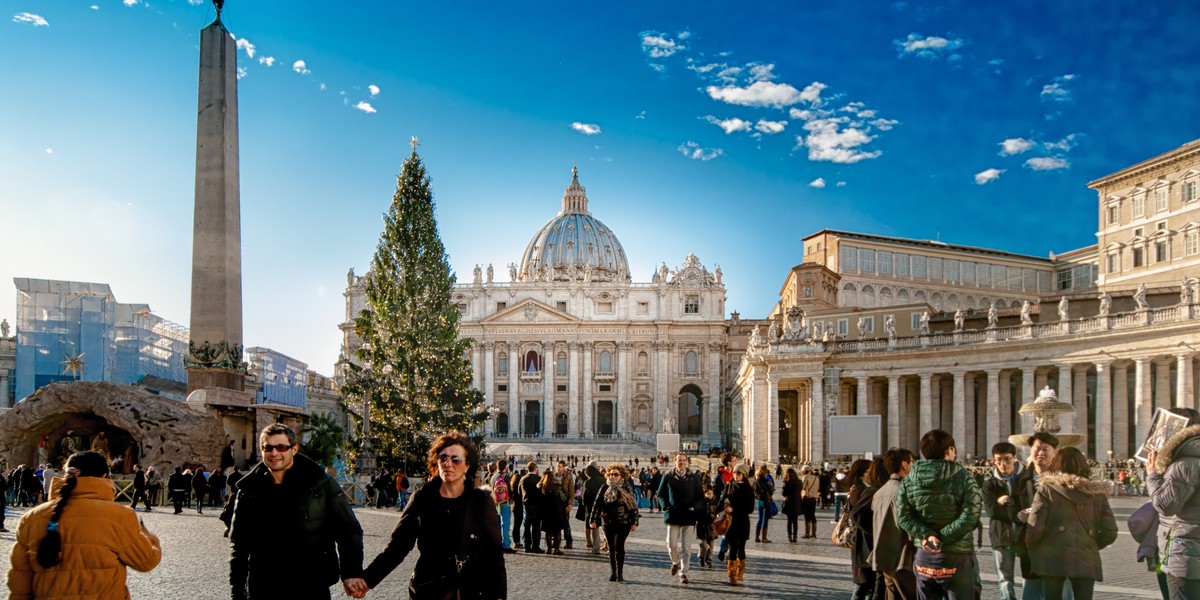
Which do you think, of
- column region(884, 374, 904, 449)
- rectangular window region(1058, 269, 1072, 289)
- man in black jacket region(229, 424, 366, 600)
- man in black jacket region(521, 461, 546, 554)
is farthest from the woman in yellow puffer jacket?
rectangular window region(1058, 269, 1072, 289)

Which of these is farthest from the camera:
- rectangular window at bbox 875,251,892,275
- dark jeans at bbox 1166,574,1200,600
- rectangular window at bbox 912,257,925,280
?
rectangular window at bbox 912,257,925,280

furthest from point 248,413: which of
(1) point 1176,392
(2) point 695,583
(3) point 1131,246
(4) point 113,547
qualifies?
(3) point 1131,246

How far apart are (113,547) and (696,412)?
326 feet

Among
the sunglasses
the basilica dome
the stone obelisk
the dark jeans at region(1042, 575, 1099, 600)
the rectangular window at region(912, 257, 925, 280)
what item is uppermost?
the basilica dome

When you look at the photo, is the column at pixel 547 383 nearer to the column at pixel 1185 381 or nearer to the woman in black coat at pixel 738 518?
the column at pixel 1185 381

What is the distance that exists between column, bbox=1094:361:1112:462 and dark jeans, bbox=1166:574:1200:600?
32725 millimetres

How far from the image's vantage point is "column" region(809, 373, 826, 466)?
45438mm

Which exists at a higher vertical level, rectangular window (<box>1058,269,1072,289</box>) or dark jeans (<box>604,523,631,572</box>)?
rectangular window (<box>1058,269,1072,289</box>)

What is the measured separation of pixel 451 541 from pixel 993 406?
38838 millimetres

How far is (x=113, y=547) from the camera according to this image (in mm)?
5562

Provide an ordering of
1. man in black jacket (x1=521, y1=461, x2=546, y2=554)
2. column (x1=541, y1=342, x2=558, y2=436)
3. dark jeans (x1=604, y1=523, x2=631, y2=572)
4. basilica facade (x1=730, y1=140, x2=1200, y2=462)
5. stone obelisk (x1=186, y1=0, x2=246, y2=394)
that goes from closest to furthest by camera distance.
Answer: dark jeans (x1=604, y1=523, x2=631, y2=572), man in black jacket (x1=521, y1=461, x2=546, y2=554), stone obelisk (x1=186, y1=0, x2=246, y2=394), basilica facade (x1=730, y1=140, x2=1200, y2=462), column (x1=541, y1=342, x2=558, y2=436)

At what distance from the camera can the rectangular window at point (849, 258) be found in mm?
79500

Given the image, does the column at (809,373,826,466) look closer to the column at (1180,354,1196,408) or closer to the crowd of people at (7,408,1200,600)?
the column at (1180,354,1196,408)

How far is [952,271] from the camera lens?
3223 inches
